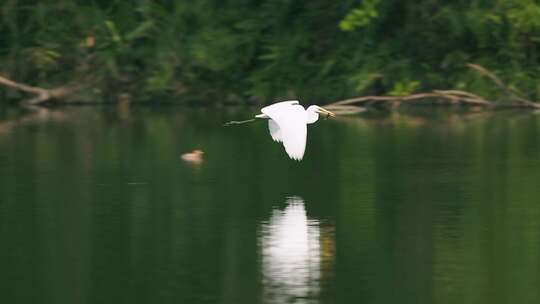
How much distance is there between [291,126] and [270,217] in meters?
0.93

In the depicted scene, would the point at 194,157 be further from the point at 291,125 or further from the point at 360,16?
the point at 360,16

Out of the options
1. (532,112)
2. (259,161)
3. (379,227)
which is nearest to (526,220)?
(379,227)

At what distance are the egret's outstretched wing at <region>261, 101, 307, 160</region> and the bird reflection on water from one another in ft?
2.14

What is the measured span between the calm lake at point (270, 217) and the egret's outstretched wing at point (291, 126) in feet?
2.34

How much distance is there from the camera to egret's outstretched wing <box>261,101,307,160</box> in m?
13.6

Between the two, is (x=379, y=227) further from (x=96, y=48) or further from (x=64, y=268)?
(x=96, y=48)

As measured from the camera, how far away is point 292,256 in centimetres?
1211

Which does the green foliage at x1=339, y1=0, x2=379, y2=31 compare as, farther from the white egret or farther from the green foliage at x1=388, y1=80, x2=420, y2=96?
the white egret

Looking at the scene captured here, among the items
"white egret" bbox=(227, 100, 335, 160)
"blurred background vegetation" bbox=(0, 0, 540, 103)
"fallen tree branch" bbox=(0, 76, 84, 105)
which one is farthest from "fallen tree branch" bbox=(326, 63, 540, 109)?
"white egret" bbox=(227, 100, 335, 160)

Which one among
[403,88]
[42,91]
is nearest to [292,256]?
[403,88]

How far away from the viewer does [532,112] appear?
88.3 ft

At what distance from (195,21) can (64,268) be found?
1995 cm

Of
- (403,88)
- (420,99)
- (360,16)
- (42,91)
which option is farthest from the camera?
(42,91)

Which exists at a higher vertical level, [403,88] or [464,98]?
[403,88]
